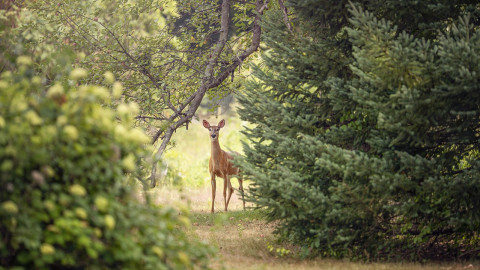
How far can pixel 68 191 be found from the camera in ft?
14.2

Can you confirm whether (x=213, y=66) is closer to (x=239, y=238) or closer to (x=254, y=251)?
(x=239, y=238)

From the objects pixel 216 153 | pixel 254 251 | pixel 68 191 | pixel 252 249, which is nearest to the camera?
pixel 68 191

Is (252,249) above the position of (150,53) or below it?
below

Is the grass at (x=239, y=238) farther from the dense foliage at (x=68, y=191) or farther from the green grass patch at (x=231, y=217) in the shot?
the dense foliage at (x=68, y=191)

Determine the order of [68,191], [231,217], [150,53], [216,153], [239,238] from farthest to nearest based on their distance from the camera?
[216,153]
[231,217]
[150,53]
[239,238]
[68,191]

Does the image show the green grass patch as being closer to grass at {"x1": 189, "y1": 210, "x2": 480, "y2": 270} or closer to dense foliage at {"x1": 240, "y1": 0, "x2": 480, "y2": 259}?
grass at {"x1": 189, "y1": 210, "x2": 480, "y2": 270}

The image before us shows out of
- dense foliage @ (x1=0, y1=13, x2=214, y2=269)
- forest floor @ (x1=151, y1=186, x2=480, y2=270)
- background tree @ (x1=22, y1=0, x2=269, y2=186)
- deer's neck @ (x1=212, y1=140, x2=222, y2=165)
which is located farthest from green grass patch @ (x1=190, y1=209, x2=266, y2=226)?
dense foliage @ (x1=0, y1=13, x2=214, y2=269)

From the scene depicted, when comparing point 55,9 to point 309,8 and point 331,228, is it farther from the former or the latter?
point 331,228

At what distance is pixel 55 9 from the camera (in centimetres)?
1044

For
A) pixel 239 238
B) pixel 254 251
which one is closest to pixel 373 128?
pixel 254 251

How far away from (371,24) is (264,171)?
278 cm

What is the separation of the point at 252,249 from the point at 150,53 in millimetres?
4993

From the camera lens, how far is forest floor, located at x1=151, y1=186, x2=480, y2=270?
22.5ft

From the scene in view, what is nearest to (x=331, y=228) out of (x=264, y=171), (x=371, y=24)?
(x=264, y=171)
